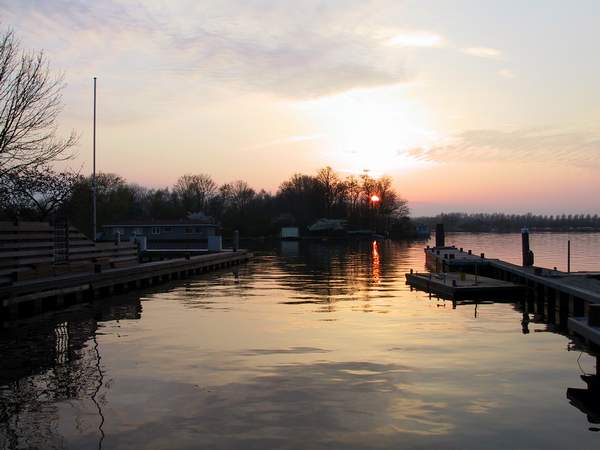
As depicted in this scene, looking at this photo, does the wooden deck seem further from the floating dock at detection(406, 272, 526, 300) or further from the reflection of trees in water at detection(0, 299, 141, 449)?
the floating dock at detection(406, 272, 526, 300)

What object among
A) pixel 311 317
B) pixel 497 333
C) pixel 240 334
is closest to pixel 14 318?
pixel 240 334

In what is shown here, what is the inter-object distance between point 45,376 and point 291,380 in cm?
508

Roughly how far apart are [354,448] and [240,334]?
388 inches

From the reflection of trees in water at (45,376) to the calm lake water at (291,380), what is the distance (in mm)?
39

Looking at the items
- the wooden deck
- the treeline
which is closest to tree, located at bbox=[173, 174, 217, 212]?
the treeline

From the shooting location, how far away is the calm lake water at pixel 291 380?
30.2ft

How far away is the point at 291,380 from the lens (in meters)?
12.4

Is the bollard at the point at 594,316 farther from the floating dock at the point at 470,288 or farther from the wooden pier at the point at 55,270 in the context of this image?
the wooden pier at the point at 55,270

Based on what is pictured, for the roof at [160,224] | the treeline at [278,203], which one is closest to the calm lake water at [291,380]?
the roof at [160,224]

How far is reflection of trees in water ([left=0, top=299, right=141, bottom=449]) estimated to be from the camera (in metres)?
9.35

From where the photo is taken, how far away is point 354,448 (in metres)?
8.62

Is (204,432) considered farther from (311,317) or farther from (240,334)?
(311,317)

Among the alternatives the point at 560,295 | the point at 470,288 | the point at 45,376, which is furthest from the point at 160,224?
the point at 45,376

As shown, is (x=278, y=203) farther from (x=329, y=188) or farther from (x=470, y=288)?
(x=470, y=288)
